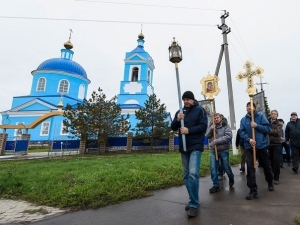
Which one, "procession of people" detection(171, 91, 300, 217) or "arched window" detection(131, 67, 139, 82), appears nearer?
"procession of people" detection(171, 91, 300, 217)

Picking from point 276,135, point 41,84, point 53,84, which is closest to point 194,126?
point 276,135

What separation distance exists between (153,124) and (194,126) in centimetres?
1646

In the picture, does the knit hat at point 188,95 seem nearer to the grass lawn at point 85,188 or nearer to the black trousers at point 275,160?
the grass lawn at point 85,188

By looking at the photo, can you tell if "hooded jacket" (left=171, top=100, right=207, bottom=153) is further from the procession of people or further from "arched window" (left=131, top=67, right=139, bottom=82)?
"arched window" (left=131, top=67, right=139, bottom=82)

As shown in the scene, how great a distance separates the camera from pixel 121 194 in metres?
4.32

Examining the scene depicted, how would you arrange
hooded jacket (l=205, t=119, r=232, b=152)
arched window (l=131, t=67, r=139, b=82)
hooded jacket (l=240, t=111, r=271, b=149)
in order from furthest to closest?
arched window (l=131, t=67, r=139, b=82), hooded jacket (l=205, t=119, r=232, b=152), hooded jacket (l=240, t=111, r=271, b=149)

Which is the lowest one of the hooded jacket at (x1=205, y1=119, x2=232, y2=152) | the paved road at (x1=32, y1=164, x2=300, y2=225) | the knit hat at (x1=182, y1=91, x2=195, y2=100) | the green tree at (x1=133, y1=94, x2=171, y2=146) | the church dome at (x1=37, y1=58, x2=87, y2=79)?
the paved road at (x1=32, y1=164, x2=300, y2=225)

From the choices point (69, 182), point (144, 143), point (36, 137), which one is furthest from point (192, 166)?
point (36, 137)

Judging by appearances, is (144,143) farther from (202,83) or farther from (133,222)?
(133,222)

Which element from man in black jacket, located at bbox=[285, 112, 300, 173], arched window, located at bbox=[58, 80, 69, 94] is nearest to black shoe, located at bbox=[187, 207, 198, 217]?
man in black jacket, located at bbox=[285, 112, 300, 173]

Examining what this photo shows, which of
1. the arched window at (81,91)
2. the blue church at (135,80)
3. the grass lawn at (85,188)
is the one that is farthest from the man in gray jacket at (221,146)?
the arched window at (81,91)

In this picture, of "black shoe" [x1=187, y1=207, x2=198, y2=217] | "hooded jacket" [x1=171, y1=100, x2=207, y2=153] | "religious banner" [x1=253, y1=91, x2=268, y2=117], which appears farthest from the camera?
"religious banner" [x1=253, y1=91, x2=268, y2=117]

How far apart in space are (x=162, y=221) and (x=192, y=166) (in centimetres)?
95

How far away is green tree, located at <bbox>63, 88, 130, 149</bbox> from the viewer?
18.2 meters
